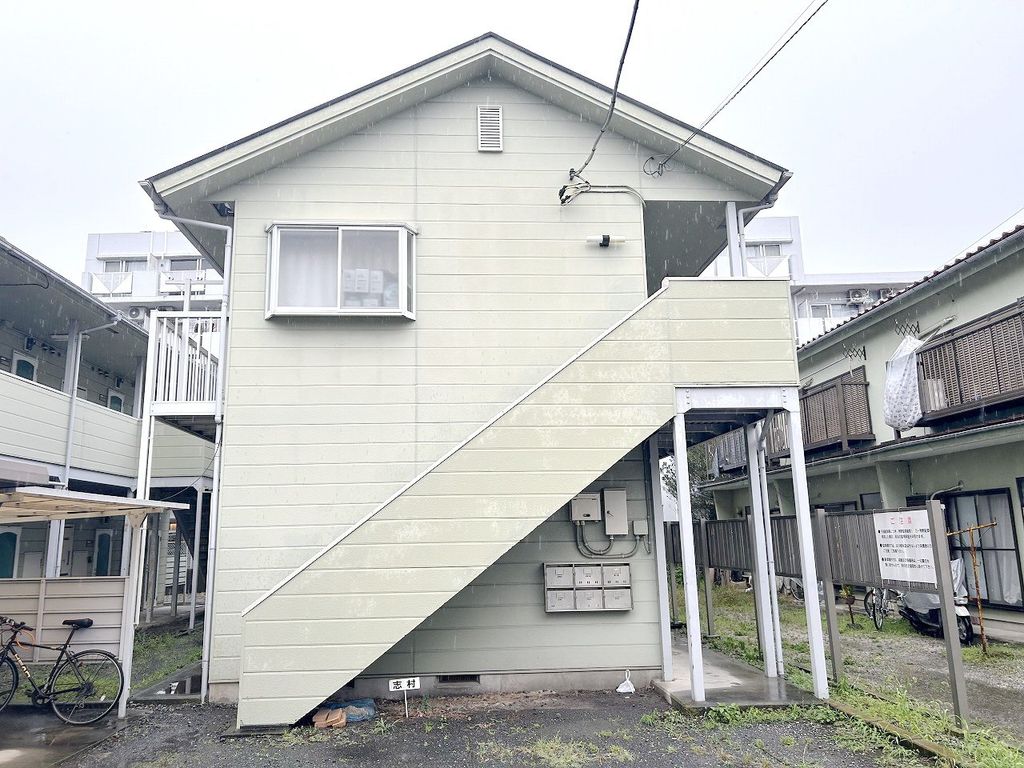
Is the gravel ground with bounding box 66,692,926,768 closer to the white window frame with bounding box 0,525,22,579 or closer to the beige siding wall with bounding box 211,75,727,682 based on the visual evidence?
the beige siding wall with bounding box 211,75,727,682

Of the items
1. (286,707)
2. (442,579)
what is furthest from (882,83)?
(286,707)

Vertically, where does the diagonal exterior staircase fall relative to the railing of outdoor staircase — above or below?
below

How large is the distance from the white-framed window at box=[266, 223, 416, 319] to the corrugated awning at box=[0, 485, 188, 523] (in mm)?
2283

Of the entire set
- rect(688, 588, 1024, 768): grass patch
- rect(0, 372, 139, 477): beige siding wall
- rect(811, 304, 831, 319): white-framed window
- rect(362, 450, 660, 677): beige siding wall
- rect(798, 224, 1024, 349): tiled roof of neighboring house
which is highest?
rect(811, 304, 831, 319): white-framed window

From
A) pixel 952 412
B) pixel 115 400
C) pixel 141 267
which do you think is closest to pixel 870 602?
pixel 952 412

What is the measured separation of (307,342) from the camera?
24.2ft

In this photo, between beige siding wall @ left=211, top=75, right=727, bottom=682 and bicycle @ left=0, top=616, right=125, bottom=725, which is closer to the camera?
bicycle @ left=0, top=616, right=125, bottom=725

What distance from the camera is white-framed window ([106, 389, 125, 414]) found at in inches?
586

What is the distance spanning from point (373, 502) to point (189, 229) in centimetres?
393

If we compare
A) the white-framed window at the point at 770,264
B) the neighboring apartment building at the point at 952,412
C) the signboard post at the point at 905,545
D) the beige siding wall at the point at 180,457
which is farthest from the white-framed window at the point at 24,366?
the white-framed window at the point at 770,264

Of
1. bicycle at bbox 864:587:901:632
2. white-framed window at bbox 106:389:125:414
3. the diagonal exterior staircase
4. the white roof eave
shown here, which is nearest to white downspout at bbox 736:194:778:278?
the white roof eave

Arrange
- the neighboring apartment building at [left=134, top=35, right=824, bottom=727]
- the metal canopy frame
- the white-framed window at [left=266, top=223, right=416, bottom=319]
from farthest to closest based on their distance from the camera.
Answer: the white-framed window at [left=266, top=223, right=416, bottom=319]
the neighboring apartment building at [left=134, top=35, right=824, bottom=727]
the metal canopy frame

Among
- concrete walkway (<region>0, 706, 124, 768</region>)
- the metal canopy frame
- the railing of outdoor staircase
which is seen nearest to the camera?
concrete walkway (<region>0, 706, 124, 768</region>)

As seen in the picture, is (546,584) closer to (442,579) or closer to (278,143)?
(442,579)
